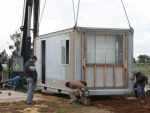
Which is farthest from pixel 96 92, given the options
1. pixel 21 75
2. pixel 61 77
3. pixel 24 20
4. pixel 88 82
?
pixel 24 20

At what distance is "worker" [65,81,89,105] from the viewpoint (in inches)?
653

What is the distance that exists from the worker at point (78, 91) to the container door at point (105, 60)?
1147 millimetres

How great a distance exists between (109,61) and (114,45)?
645 mm

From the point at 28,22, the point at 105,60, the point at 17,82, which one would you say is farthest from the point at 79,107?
the point at 28,22

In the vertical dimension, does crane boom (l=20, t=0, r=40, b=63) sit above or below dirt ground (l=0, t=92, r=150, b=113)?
above

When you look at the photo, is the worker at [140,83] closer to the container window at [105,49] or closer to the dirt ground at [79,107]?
the dirt ground at [79,107]

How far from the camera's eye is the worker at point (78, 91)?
16.6 m

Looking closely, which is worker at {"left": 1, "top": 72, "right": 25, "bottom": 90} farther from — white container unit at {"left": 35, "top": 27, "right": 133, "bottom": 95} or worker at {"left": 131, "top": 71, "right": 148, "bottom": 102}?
worker at {"left": 131, "top": 71, "right": 148, "bottom": 102}

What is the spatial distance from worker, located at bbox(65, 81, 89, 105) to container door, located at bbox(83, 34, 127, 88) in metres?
1.15

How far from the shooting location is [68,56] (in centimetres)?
1820

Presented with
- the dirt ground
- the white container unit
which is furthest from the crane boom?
the dirt ground

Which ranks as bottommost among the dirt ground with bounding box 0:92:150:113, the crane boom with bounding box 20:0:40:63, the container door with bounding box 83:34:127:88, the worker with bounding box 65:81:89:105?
the dirt ground with bounding box 0:92:150:113

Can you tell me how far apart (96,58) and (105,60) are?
384mm

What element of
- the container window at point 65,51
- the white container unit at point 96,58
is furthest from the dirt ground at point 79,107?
the container window at point 65,51
